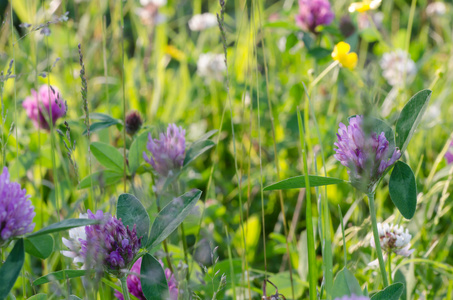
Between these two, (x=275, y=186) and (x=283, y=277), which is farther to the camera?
(x=283, y=277)

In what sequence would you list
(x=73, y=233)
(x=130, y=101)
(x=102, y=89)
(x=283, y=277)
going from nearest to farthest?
(x=73, y=233) → (x=283, y=277) → (x=130, y=101) → (x=102, y=89)

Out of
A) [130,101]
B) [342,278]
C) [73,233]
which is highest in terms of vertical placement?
[130,101]

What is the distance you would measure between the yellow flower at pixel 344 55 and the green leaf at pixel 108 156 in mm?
584

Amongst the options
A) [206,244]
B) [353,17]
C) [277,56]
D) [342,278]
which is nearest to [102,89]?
[277,56]

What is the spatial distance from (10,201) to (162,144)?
32cm

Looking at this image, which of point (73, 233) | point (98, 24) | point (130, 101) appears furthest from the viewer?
point (98, 24)

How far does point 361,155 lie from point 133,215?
34 centimetres

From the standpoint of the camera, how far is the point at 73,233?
30.7 inches

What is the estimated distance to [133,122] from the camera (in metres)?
1.09

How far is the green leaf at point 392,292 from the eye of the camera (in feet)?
2.00

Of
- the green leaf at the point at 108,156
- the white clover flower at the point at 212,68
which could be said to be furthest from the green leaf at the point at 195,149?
the white clover flower at the point at 212,68

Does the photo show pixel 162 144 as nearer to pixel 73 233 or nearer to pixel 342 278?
pixel 73 233

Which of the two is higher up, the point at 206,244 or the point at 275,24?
the point at 275,24

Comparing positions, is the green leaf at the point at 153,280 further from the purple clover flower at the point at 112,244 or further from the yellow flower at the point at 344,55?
the yellow flower at the point at 344,55
